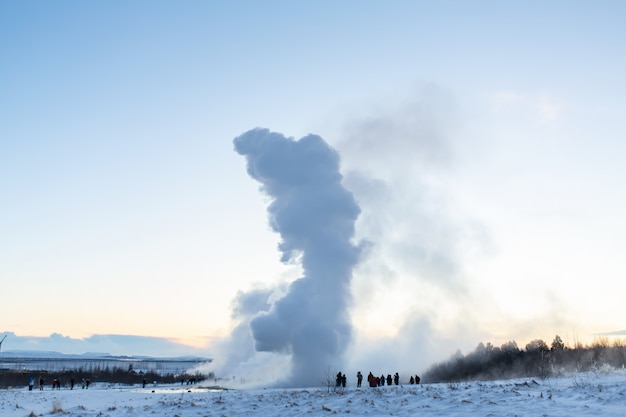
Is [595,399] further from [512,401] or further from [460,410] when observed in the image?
[460,410]

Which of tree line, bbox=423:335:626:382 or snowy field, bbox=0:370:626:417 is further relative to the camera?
tree line, bbox=423:335:626:382

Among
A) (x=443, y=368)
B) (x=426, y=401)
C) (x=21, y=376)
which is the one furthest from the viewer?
(x=21, y=376)

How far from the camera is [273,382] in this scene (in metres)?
93.7

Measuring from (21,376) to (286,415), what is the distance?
5544 inches

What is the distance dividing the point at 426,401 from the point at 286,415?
851 centimetres

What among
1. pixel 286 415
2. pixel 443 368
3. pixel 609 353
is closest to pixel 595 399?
pixel 286 415

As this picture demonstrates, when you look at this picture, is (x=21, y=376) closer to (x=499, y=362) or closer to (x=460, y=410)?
(x=499, y=362)

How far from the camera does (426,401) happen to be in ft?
97.5

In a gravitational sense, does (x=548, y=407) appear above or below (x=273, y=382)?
above

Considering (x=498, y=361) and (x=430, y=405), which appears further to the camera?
(x=498, y=361)

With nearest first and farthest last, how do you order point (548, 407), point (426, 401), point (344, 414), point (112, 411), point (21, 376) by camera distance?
point (548, 407), point (344, 414), point (426, 401), point (112, 411), point (21, 376)

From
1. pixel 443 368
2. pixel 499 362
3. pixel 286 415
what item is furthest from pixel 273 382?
pixel 286 415

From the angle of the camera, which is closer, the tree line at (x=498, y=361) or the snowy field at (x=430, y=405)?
the snowy field at (x=430, y=405)

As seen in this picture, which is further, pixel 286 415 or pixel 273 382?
pixel 273 382
